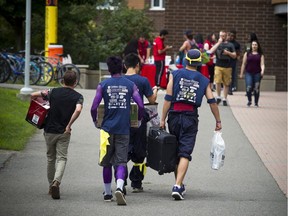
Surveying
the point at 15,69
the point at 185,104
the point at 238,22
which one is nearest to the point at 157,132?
the point at 185,104

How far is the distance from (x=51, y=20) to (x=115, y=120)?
1694 centimetres

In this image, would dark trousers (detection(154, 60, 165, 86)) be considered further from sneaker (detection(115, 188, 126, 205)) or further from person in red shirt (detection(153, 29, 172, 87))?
sneaker (detection(115, 188, 126, 205))

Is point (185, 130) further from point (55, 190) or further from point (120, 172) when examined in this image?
point (55, 190)

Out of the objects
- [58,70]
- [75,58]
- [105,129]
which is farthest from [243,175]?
[75,58]

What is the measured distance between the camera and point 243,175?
13609mm

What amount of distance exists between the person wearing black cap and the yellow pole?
16095mm

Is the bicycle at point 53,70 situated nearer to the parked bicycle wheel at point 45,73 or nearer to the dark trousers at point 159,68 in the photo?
the parked bicycle wheel at point 45,73

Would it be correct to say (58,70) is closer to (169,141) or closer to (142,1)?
(169,141)

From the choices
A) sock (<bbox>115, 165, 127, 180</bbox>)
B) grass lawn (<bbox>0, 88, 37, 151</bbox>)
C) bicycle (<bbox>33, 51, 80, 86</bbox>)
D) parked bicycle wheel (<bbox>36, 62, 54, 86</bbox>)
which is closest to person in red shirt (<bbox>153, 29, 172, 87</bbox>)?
bicycle (<bbox>33, 51, 80, 86</bbox>)

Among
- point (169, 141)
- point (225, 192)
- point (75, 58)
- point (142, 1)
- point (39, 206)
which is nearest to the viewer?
point (39, 206)

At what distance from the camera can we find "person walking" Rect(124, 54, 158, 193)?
37.8 feet

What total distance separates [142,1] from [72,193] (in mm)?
37256

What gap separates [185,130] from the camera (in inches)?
451

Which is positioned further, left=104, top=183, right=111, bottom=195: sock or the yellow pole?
the yellow pole
